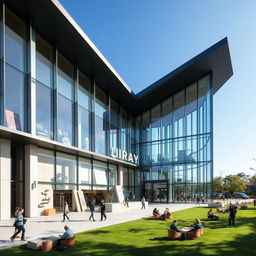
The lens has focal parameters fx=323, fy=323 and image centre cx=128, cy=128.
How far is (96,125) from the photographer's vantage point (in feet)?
118

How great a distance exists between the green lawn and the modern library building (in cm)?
914

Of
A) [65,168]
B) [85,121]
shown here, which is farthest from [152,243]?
[85,121]

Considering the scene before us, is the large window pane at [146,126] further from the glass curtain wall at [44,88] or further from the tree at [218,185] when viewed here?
the tree at [218,185]

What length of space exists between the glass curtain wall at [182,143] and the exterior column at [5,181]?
2741cm

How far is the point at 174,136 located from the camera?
1809 inches

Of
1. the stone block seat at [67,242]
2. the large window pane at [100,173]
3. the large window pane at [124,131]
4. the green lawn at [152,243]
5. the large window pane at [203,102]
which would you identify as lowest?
the green lawn at [152,243]

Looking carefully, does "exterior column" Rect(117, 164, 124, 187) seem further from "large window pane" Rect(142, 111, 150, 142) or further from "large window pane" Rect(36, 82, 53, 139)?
"large window pane" Rect(36, 82, 53, 139)

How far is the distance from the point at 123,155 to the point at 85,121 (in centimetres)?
1121

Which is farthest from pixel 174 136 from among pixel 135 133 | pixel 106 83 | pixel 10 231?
pixel 10 231

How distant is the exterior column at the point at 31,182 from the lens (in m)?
24.3

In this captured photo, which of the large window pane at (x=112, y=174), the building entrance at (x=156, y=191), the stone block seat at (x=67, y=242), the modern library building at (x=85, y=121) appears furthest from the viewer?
the building entrance at (x=156, y=191)

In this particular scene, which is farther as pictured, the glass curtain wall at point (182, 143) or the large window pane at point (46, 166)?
the glass curtain wall at point (182, 143)

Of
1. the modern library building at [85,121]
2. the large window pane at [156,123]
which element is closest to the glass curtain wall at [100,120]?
the modern library building at [85,121]

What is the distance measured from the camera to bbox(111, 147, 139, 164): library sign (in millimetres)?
39850
